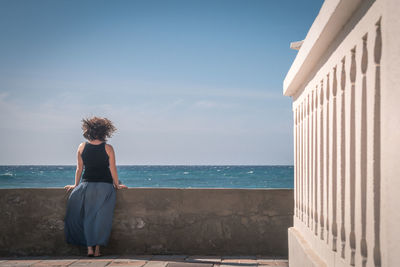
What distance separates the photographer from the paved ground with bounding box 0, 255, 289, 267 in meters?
4.77

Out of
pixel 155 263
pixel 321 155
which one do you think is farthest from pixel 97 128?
pixel 321 155

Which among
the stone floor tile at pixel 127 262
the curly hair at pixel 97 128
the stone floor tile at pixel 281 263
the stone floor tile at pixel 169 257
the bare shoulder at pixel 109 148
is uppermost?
the curly hair at pixel 97 128

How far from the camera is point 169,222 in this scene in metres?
5.53

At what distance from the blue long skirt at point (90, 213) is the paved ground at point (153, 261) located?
0.25 meters

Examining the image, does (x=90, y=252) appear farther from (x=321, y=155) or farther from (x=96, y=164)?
(x=321, y=155)

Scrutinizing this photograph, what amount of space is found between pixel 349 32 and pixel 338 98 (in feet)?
1.00

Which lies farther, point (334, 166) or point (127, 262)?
point (127, 262)

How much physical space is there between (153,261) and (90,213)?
3.16 feet

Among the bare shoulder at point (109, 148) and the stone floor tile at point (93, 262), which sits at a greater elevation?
the bare shoulder at point (109, 148)

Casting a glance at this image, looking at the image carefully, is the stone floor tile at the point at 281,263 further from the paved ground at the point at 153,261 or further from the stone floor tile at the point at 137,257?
the stone floor tile at the point at 137,257

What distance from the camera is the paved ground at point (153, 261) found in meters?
4.77

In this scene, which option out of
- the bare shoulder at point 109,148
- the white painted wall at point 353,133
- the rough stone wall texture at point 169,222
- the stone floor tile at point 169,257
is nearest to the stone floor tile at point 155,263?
the stone floor tile at point 169,257

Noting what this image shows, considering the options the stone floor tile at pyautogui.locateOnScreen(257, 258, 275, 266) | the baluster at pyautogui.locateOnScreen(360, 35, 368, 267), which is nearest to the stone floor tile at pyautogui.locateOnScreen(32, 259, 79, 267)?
the stone floor tile at pyautogui.locateOnScreen(257, 258, 275, 266)

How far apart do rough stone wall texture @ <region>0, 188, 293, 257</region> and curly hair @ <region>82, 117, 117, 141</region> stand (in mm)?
710
